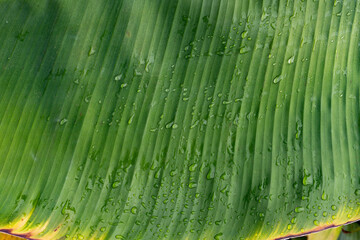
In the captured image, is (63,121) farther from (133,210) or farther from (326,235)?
(326,235)

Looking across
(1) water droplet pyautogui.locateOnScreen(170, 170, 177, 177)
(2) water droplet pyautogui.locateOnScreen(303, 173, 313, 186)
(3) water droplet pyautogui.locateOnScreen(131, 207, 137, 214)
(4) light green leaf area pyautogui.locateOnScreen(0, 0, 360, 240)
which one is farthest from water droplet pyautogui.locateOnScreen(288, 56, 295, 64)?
(3) water droplet pyautogui.locateOnScreen(131, 207, 137, 214)

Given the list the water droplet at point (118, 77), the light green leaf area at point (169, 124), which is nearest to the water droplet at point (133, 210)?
the light green leaf area at point (169, 124)

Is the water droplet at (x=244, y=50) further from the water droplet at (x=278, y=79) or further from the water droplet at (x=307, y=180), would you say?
the water droplet at (x=307, y=180)

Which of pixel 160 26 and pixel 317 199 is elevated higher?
pixel 160 26

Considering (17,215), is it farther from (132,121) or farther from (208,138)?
(208,138)

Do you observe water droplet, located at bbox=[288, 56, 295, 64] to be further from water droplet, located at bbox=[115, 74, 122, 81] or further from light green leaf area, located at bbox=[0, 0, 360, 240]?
water droplet, located at bbox=[115, 74, 122, 81]

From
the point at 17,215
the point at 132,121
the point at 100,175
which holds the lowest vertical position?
the point at 17,215

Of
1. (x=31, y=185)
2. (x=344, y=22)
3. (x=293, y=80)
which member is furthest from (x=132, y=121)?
(x=344, y=22)

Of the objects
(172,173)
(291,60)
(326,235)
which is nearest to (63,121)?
(172,173)
